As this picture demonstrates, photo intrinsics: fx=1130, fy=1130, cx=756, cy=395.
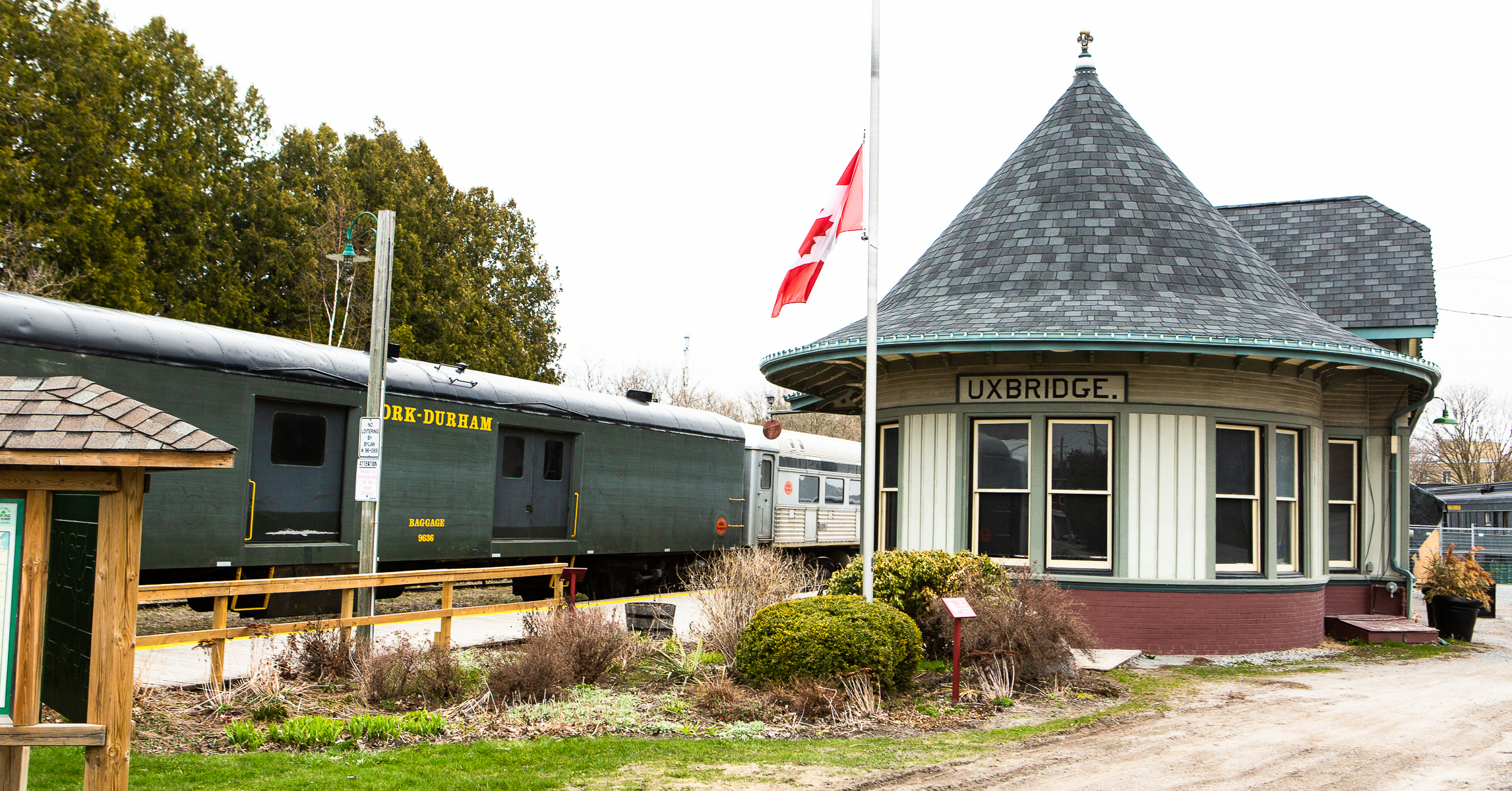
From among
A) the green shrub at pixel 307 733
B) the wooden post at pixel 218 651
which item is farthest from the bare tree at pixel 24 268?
the green shrub at pixel 307 733

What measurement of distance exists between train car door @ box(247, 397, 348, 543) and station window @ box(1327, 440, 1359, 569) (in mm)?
12912

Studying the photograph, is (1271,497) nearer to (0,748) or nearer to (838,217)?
(838,217)

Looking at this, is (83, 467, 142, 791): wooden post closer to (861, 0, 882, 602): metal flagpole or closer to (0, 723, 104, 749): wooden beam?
(0, 723, 104, 749): wooden beam

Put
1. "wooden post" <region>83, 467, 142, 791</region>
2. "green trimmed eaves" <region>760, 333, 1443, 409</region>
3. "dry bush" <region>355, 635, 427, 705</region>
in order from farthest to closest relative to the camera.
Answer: "green trimmed eaves" <region>760, 333, 1443, 409</region>
"dry bush" <region>355, 635, 427, 705</region>
"wooden post" <region>83, 467, 142, 791</region>

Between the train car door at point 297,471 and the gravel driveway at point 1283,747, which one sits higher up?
the train car door at point 297,471

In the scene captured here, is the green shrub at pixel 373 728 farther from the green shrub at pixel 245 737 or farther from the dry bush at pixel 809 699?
the dry bush at pixel 809 699

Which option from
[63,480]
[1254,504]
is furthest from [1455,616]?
[63,480]

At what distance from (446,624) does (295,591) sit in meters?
1.34

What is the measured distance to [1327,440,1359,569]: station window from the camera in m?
15.4

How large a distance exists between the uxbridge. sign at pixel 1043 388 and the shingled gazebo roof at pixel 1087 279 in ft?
0.97

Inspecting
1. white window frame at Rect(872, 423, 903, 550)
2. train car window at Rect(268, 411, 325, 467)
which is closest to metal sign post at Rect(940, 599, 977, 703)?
white window frame at Rect(872, 423, 903, 550)

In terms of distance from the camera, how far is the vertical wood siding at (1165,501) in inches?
484

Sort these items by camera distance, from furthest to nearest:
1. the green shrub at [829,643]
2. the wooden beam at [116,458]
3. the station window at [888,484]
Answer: the station window at [888,484]
the green shrub at [829,643]
the wooden beam at [116,458]

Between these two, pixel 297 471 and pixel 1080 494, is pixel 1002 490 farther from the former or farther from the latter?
pixel 297 471
